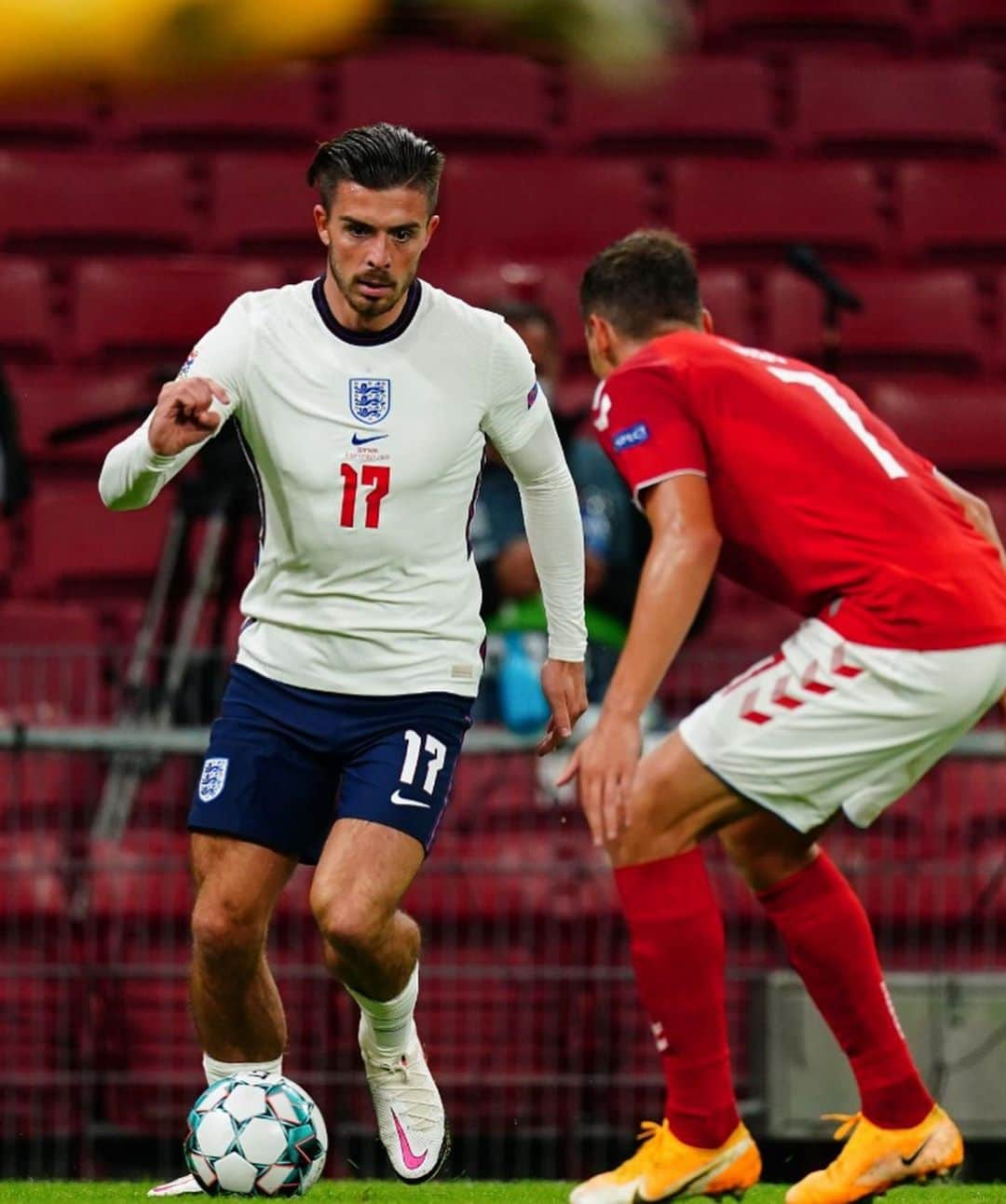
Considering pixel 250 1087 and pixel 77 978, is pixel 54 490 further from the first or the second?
pixel 250 1087

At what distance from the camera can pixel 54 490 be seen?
8.17 meters

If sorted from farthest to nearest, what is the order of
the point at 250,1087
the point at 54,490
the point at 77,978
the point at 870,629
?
the point at 54,490 < the point at 77,978 < the point at 250,1087 < the point at 870,629

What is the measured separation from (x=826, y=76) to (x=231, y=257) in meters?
2.42

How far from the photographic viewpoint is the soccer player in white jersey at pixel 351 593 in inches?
183

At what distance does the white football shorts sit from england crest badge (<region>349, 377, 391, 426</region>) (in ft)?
3.13

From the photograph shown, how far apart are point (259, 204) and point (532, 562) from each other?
101 inches

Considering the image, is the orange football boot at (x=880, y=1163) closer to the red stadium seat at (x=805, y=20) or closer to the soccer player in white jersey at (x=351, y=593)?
the soccer player in white jersey at (x=351, y=593)

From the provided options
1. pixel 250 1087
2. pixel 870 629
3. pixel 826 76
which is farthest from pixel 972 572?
pixel 826 76

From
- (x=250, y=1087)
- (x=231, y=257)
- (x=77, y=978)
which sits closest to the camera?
(x=250, y=1087)

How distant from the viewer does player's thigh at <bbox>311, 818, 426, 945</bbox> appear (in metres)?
4.57

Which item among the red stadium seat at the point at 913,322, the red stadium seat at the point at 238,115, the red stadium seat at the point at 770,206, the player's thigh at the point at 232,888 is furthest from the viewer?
the red stadium seat at the point at 238,115

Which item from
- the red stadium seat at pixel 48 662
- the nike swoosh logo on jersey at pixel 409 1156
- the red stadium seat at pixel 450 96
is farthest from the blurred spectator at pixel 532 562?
the red stadium seat at pixel 450 96

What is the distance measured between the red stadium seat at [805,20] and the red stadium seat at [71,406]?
9.47 ft

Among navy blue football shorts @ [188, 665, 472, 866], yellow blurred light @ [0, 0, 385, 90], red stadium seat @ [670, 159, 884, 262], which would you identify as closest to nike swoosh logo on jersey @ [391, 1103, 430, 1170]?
navy blue football shorts @ [188, 665, 472, 866]
